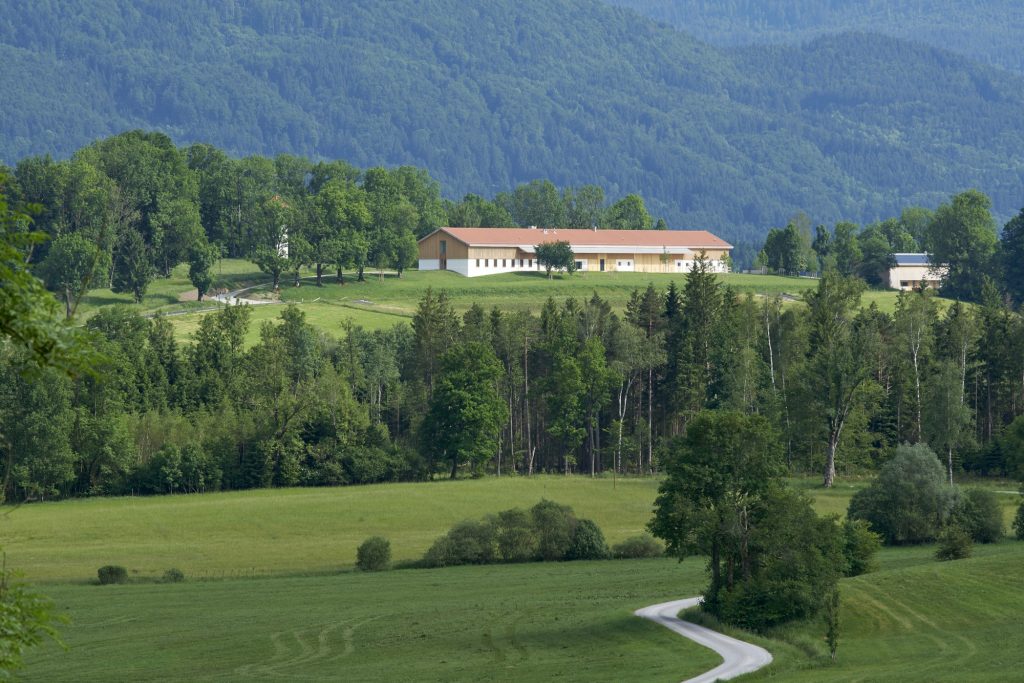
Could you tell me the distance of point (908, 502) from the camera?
3484 inches

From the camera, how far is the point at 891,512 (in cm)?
8912

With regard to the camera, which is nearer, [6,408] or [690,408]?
[6,408]

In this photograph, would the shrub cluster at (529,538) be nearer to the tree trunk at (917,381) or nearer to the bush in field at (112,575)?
the bush in field at (112,575)

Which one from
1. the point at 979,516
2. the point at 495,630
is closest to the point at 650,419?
the point at 979,516

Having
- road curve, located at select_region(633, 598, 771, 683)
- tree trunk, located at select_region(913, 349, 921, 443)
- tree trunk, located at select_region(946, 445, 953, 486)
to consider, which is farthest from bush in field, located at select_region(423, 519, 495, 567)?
tree trunk, located at select_region(913, 349, 921, 443)

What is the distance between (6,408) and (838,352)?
60308mm

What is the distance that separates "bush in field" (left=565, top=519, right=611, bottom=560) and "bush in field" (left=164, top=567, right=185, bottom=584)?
21392 mm

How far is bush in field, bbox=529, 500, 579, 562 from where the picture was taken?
84.9 meters

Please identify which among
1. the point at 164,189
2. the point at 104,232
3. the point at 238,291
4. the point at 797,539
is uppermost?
the point at 164,189

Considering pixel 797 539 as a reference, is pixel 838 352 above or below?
above

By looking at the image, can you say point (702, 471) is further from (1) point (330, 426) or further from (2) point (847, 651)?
(1) point (330, 426)

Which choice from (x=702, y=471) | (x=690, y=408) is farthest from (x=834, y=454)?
(x=702, y=471)

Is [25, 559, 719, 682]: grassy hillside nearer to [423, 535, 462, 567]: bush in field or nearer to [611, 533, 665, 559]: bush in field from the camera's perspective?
[423, 535, 462, 567]: bush in field

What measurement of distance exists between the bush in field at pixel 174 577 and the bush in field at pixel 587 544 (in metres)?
21.4
